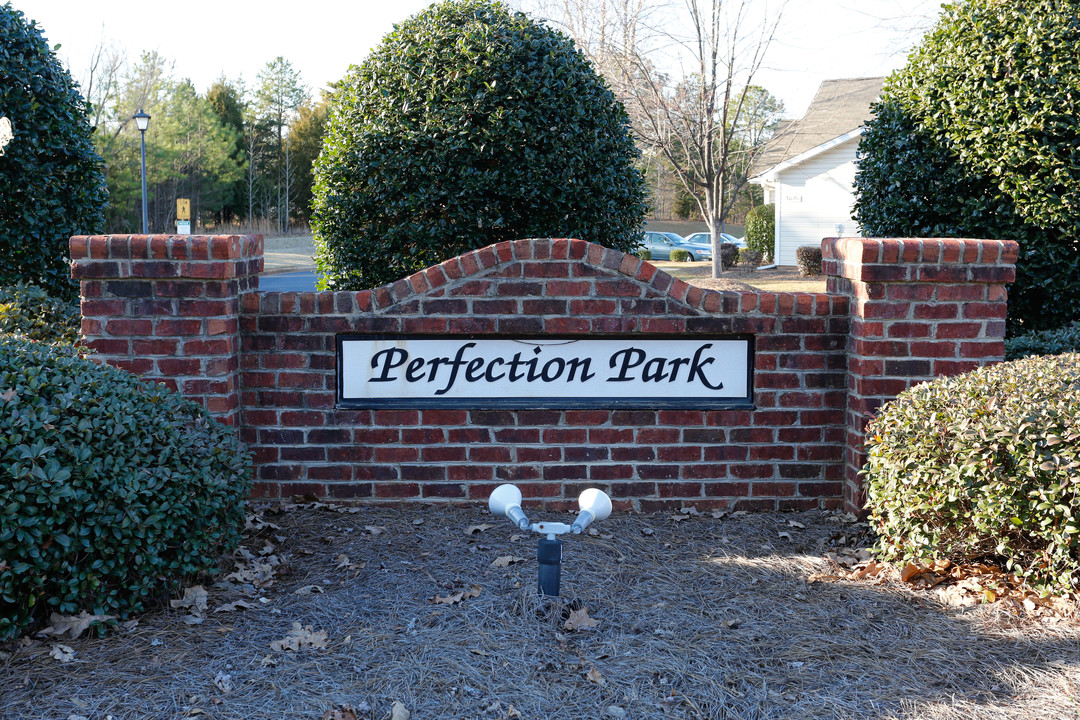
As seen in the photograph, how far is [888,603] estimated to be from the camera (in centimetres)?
358

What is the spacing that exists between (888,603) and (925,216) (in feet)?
11.7

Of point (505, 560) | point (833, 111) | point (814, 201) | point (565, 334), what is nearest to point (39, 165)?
point (565, 334)

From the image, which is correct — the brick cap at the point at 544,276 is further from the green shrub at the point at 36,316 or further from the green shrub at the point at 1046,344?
the green shrub at the point at 1046,344

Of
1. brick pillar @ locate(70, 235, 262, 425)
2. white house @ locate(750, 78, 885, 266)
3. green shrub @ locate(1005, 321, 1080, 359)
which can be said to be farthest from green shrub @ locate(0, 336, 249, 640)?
white house @ locate(750, 78, 885, 266)

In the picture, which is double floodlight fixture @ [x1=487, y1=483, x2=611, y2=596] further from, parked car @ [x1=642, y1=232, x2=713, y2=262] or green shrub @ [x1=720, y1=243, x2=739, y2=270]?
parked car @ [x1=642, y1=232, x2=713, y2=262]

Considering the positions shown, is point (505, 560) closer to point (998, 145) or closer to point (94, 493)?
point (94, 493)

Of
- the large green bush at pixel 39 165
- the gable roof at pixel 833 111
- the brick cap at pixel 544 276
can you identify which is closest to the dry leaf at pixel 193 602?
the brick cap at pixel 544 276

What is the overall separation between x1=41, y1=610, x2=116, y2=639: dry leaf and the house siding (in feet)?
79.1

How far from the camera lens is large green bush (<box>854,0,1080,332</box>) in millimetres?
5738

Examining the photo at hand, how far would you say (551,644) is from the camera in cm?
316

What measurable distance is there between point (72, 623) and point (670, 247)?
3373cm

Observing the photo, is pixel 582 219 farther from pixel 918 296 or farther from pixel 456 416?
pixel 918 296

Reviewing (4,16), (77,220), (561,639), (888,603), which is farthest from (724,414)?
(4,16)

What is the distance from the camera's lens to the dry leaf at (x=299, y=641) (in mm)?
3148
